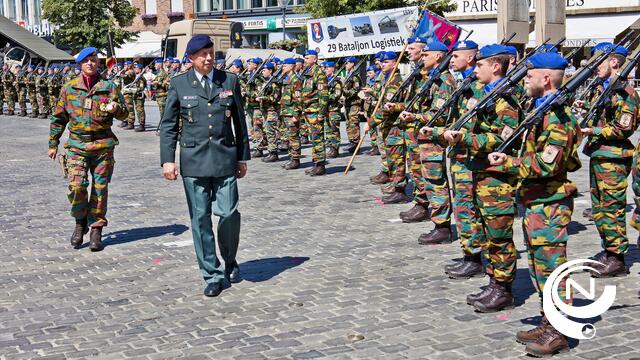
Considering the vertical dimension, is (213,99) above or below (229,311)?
above

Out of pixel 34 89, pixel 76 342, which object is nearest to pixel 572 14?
pixel 34 89

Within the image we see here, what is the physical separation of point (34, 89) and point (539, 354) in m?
26.3

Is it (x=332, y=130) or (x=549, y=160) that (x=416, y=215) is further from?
(x=332, y=130)

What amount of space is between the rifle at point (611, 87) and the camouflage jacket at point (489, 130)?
4.79 feet

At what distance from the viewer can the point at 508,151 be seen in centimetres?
533

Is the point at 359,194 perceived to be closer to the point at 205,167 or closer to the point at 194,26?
the point at 205,167

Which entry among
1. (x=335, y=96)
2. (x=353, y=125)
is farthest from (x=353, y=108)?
(x=335, y=96)

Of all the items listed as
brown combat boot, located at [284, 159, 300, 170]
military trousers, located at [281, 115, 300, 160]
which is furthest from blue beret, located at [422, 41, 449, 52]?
brown combat boot, located at [284, 159, 300, 170]

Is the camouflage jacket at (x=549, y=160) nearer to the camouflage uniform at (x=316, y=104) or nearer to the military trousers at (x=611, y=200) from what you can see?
the military trousers at (x=611, y=200)

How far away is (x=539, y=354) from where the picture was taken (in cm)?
501

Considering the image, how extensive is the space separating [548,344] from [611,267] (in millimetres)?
2153

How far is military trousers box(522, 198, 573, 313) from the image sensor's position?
505cm

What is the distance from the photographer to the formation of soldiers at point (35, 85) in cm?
2686

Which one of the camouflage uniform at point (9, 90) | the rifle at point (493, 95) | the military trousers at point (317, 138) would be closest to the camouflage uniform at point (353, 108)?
the military trousers at point (317, 138)
